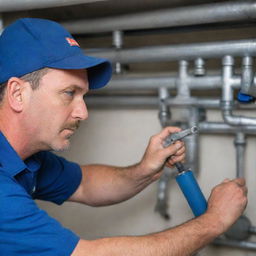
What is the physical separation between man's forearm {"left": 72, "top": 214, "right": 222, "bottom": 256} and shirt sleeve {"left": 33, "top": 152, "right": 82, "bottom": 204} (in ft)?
1.26

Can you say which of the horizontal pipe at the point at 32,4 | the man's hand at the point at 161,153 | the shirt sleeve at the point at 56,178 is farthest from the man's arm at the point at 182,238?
the horizontal pipe at the point at 32,4

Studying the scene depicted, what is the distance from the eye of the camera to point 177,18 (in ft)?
3.17

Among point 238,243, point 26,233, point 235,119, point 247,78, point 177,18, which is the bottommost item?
point 238,243

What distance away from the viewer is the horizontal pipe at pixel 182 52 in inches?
37.0

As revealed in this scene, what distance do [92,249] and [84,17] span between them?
746 millimetres

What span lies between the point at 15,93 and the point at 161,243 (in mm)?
428

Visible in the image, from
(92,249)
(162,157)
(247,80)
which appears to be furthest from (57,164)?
(247,80)

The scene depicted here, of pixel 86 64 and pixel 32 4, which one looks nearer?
pixel 86 64

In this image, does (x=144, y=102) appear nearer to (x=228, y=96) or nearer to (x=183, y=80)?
(x=183, y=80)

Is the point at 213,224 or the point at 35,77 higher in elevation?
the point at 35,77

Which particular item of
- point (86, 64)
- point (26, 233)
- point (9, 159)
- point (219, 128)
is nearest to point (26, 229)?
point (26, 233)

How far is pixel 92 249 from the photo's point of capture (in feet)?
2.30

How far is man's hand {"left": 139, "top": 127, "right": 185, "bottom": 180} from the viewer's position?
3.10 ft

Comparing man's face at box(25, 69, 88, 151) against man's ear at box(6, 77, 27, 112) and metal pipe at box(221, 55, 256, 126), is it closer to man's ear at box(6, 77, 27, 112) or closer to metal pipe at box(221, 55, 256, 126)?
man's ear at box(6, 77, 27, 112)
